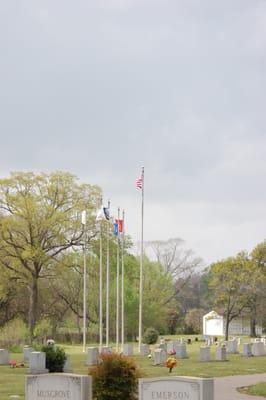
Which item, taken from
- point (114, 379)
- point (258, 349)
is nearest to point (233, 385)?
point (114, 379)

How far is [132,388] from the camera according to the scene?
15000mm

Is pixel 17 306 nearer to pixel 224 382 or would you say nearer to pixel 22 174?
pixel 22 174

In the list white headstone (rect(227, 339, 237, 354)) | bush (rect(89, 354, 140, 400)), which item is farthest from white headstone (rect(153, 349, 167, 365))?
bush (rect(89, 354, 140, 400))

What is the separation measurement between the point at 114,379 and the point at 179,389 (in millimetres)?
3808

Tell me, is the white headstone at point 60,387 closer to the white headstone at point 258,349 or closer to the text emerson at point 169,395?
the text emerson at point 169,395

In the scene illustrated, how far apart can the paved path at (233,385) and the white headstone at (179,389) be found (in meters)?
7.78

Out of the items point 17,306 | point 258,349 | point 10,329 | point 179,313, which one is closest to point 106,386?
point 258,349

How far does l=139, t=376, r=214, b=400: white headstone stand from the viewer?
11125 mm

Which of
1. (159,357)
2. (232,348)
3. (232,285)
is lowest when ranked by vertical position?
(232,348)

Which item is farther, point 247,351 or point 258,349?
point 258,349

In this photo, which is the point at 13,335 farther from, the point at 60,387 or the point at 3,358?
the point at 60,387

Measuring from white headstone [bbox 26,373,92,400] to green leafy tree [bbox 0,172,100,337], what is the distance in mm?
44239

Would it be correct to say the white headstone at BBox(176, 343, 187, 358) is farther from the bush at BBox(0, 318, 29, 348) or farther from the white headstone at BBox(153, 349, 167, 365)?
the bush at BBox(0, 318, 29, 348)

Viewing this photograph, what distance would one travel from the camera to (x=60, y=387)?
12.3 meters
